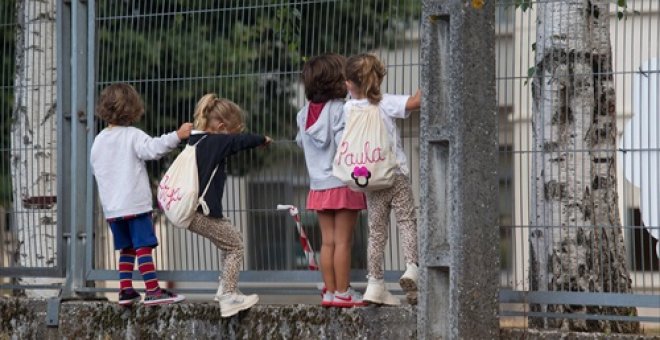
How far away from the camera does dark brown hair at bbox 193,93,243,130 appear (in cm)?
894

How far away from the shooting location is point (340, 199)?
8539 mm

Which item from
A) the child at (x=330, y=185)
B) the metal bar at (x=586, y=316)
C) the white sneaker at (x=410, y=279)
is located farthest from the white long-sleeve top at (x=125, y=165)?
the metal bar at (x=586, y=316)

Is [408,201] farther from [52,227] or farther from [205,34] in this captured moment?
[52,227]

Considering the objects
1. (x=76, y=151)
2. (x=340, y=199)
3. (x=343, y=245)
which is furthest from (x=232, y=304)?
(x=76, y=151)

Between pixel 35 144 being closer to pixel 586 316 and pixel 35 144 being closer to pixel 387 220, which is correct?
pixel 387 220

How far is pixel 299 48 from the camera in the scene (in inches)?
352

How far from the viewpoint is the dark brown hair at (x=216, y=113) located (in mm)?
8938

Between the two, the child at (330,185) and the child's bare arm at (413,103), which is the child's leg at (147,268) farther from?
the child's bare arm at (413,103)

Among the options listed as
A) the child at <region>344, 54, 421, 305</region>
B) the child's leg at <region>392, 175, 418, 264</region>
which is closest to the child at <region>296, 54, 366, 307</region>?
the child at <region>344, 54, 421, 305</region>

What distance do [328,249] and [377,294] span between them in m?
0.43

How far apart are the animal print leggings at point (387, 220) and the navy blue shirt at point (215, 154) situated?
0.82m

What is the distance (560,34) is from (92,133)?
129 inches

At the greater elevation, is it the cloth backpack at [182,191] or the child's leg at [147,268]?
the cloth backpack at [182,191]

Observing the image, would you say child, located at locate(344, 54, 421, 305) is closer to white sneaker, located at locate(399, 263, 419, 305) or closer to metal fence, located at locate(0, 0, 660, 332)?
white sneaker, located at locate(399, 263, 419, 305)
